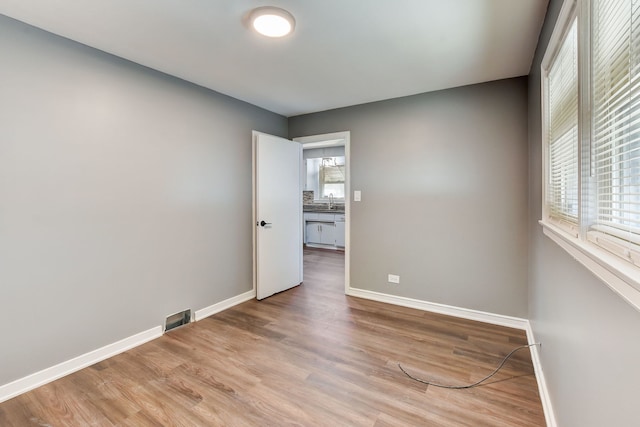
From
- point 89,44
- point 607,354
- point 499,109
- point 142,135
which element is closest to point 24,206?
point 142,135

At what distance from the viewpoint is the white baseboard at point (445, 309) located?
2779mm

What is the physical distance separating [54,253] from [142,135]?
43.2 inches

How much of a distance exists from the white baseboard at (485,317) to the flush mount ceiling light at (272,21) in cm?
270

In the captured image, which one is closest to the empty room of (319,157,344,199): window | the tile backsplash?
(319,157,344,199): window

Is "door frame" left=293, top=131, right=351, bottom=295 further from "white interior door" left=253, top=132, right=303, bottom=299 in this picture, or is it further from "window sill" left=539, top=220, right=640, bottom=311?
"window sill" left=539, top=220, right=640, bottom=311

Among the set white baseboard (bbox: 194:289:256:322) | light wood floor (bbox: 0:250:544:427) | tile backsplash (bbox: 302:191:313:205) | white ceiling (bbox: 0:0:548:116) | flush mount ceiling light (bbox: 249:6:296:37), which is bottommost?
light wood floor (bbox: 0:250:544:427)

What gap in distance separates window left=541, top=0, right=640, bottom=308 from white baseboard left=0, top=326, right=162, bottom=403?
3.01 metres

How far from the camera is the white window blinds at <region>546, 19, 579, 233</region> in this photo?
135cm

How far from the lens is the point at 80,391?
189 centimetres

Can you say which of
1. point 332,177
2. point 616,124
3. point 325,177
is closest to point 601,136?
point 616,124

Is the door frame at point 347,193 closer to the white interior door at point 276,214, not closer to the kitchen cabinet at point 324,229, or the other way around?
the white interior door at point 276,214

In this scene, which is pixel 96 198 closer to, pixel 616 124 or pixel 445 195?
pixel 616 124

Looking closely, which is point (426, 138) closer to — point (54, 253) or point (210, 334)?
point (210, 334)

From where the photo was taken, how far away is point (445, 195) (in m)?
3.05
